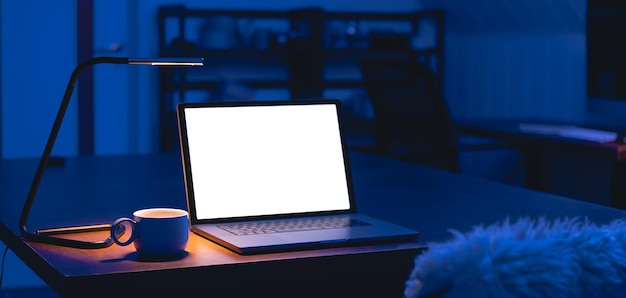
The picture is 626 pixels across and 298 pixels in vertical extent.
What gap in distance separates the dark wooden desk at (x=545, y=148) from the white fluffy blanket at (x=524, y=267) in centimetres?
258

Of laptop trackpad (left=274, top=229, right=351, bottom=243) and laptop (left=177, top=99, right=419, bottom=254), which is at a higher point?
laptop (left=177, top=99, right=419, bottom=254)

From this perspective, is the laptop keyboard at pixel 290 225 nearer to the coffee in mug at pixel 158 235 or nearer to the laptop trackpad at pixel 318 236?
the laptop trackpad at pixel 318 236

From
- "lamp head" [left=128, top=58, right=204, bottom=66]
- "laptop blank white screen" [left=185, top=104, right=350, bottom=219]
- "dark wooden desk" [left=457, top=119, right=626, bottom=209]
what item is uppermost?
"lamp head" [left=128, top=58, right=204, bottom=66]

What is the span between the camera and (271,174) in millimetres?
1652

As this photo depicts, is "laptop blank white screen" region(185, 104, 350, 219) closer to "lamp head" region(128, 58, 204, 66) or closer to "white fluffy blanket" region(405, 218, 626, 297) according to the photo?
"lamp head" region(128, 58, 204, 66)

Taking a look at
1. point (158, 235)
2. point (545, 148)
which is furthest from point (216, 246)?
point (545, 148)

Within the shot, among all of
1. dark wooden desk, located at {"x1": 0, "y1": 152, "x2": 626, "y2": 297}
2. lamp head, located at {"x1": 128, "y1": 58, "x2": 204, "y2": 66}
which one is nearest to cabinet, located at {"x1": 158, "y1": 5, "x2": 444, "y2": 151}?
dark wooden desk, located at {"x1": 0, "y1": 152, "x2": 626, "y2": 297}

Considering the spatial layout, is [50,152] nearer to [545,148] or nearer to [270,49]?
[545,148]

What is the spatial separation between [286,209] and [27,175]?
93 cm

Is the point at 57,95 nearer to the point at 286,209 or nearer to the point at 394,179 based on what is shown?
the point at 394,179

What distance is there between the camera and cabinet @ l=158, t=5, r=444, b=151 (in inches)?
213

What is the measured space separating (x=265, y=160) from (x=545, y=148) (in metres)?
2.23

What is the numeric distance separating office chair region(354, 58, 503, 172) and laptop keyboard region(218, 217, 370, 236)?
2242mm

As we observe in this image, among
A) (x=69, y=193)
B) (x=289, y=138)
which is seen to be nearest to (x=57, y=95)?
(x=69, y=193)
